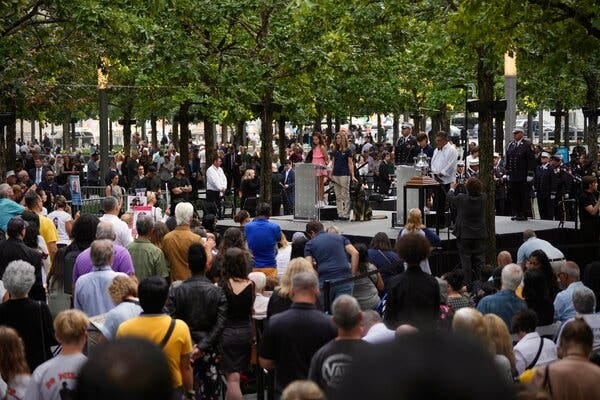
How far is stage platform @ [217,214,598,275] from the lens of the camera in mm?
19406

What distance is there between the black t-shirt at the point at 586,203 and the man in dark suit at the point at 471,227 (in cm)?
259

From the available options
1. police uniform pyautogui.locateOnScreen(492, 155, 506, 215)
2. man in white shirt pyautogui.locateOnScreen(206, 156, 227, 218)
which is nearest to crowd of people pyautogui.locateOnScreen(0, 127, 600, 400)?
man in white shirt pyautogui.locateOnScreen(206, 156, 227, 218)

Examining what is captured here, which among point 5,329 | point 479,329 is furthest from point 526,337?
point 5,329

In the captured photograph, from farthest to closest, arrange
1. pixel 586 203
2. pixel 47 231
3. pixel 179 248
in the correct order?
1. pixel 586 203
2. pixel 47 231
3. pixel 179 248

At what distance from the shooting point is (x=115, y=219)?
13.2 meters

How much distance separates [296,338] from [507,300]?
314 centimetres

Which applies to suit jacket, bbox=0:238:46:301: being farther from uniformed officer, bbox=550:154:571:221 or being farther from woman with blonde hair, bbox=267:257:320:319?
uniformed officer, bbox=550:154:571:221

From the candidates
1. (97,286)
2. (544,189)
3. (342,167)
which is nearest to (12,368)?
(97,286)

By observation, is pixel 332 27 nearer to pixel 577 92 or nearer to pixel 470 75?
pixel 470 75

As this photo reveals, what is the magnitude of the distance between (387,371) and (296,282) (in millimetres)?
6149

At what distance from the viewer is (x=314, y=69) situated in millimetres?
26141

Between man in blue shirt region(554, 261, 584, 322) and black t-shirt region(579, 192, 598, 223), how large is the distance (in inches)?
304

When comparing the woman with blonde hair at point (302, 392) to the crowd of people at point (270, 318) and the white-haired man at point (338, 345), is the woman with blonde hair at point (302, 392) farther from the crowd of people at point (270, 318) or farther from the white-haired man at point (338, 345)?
the white-haired man at point (338, 345)

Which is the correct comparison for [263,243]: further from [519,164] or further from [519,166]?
[519,166]
